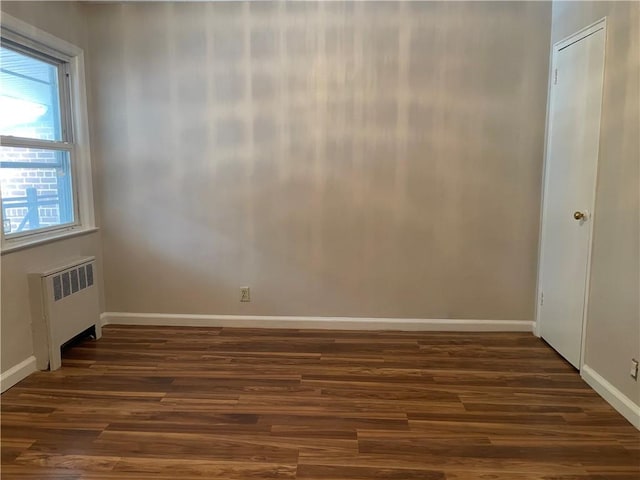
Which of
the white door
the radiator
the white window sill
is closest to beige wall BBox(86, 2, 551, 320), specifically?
the white door

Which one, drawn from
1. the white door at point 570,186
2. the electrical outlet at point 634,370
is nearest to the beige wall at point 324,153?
the white door at point 570,186

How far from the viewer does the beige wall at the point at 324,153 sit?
3.60m

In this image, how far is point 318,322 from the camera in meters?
3.92

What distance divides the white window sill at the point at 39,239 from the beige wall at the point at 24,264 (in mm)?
33

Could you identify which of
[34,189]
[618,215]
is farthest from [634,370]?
[34,189]

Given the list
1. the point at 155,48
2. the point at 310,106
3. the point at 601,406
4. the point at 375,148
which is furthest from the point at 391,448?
the point at 155,48

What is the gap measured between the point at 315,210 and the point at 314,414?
1679 millimetres

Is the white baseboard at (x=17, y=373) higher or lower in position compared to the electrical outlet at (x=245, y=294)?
lower

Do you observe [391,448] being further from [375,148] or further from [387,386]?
[375,148]

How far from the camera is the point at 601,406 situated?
2.68 meters

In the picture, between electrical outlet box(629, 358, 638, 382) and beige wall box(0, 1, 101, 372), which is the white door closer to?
electrical outlet box(629, 358, 638, 382)

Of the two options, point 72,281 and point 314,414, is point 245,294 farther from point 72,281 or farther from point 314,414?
point 314,414

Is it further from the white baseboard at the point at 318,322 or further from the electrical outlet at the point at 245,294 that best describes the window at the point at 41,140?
the electrical outlet at the point at 245,294

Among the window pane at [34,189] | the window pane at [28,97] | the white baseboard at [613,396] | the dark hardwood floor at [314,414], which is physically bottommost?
the dark hardwood floor at [314,414]
